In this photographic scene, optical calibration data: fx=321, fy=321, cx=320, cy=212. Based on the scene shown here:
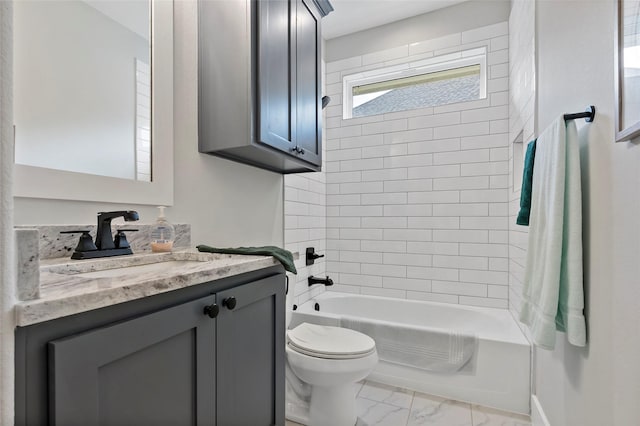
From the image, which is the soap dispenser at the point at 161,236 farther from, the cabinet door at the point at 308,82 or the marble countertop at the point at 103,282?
the cabinet door at the point at 308,82

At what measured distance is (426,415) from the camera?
188 cm

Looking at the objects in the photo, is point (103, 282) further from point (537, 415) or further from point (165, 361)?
point (537, 415)

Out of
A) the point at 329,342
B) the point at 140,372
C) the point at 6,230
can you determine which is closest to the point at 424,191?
the point at 329,342

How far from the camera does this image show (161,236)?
1328mm

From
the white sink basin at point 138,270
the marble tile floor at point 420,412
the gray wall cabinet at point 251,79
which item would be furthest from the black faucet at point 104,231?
the marble tile floor at point 420,412

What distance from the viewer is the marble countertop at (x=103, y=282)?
54 cm

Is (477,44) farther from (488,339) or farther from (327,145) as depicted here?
(488,339)

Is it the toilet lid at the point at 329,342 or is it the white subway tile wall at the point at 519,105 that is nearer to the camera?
the toilet lid at the point at 329,342

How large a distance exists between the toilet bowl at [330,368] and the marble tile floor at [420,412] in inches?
7.3

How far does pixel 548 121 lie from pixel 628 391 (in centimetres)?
121

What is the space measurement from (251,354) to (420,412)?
139 cm

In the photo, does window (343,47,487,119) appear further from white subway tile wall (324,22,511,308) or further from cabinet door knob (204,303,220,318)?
cabinet door knob (204,303,220,318)

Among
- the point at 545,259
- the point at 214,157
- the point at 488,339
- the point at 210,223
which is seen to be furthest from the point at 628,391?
the point at 214,157

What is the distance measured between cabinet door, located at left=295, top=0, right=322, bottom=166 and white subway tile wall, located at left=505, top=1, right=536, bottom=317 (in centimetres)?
125
